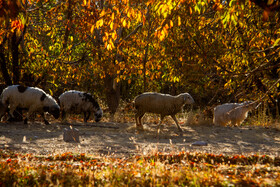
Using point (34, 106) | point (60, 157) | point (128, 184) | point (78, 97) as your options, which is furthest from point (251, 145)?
point (34, 106)

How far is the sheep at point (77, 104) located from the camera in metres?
13.8

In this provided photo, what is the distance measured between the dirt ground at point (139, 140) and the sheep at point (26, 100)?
0.68m

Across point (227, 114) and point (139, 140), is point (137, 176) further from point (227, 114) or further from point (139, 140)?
point (227, 114)

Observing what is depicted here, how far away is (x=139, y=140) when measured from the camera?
32.4 ft

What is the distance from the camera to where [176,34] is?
11586 mm

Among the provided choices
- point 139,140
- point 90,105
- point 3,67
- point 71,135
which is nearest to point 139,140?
point 139,140

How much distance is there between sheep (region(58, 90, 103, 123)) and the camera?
45.1ft

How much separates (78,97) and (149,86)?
18.2 feet

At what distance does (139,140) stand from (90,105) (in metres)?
4.72

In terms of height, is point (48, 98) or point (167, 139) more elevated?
point (48, 98)

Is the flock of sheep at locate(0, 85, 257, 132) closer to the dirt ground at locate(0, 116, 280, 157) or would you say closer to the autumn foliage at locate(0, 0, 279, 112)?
the dirt ground at locate(0, 116, 280, 157)

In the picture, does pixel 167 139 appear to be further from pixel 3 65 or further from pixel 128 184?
pixel 3 65

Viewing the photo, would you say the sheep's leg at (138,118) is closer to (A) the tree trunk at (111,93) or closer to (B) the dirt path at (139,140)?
(B) the dirt path at (139,140)

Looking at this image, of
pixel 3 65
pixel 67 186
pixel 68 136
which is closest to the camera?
pixel 67 186
